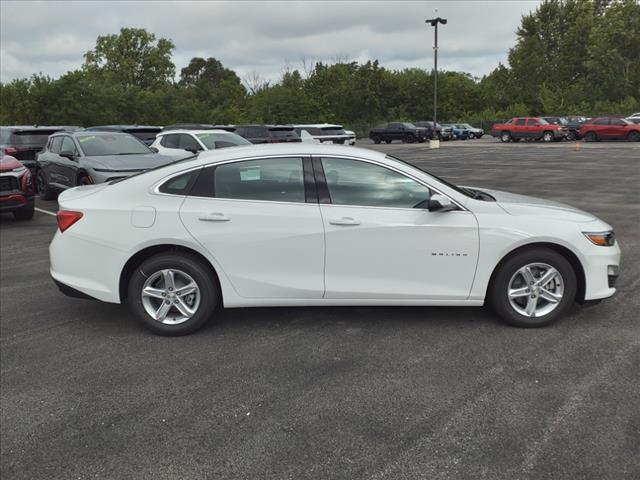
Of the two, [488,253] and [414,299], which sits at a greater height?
[488,253]

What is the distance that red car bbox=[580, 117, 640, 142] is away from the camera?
1468 inches

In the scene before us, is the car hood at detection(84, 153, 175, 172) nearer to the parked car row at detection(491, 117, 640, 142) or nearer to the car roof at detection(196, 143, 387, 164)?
the car roof at detection(196, 143, 387, 164)

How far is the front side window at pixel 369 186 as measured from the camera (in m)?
4.61

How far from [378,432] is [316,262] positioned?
1646 mm

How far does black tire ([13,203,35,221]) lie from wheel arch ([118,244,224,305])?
261 inches

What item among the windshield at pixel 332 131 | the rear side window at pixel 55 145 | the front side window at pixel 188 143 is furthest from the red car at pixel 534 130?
the rear side window at pixel 55 145

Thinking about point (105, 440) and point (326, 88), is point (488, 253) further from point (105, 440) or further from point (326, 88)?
point (326, 88)

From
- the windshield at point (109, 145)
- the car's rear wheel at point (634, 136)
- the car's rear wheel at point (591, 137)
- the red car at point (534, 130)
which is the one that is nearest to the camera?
the windshield at point (109, 145)

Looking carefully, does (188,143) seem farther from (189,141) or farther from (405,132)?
(405,132)

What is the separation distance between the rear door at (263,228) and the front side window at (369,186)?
19 cm

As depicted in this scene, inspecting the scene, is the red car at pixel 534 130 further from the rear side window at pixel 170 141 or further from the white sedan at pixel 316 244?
the white sedan at pixel 316 244

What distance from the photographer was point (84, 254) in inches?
184

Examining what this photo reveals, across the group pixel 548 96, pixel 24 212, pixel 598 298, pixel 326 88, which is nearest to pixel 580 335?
pixel 598 298

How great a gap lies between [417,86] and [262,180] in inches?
2678
